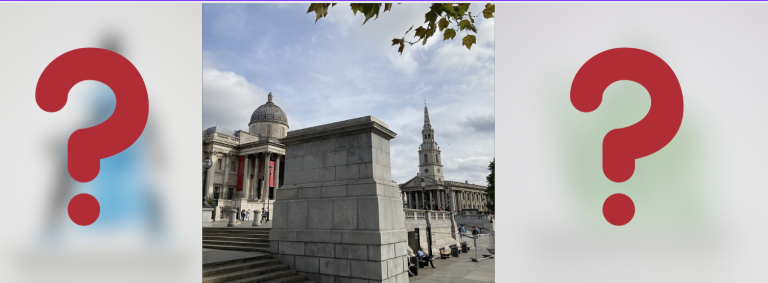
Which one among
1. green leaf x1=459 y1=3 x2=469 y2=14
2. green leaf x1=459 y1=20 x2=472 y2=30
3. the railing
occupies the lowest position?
the railing

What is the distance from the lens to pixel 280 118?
8131 cm

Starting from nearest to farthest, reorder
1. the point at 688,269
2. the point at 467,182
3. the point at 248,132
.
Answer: the point at 688,269 < the point at 248,132 < the point at 467,182

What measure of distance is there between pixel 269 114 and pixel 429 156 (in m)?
88.2

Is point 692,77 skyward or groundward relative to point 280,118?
groundward

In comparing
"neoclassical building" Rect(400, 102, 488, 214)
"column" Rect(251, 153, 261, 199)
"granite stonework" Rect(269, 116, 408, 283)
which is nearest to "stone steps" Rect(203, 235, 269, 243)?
"granite stonework" Rect(269, 116, 408, 283)

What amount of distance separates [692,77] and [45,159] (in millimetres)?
7101

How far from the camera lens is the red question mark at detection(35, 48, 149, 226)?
4.53m

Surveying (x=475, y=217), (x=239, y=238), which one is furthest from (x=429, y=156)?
(x=239, y=238)

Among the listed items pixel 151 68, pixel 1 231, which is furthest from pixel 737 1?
pixel 1 231

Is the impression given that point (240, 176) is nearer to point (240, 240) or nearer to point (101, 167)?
point (240, 240)

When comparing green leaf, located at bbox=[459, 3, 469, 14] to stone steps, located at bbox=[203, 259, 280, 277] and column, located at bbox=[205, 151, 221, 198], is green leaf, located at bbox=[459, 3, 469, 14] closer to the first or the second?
stone steps, located at bbox=[203, 259, 280, 277]

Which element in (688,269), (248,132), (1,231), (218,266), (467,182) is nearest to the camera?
(688,269)

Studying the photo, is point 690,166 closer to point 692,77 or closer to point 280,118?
point 692,77

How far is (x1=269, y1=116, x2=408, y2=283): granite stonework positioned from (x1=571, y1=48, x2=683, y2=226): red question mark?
5312 millimetres
